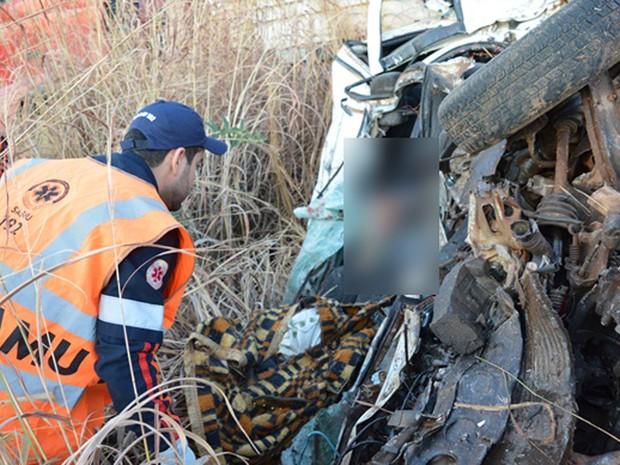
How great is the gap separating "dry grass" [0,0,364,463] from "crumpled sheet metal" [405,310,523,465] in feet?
5.33

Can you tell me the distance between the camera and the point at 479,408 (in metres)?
1.79

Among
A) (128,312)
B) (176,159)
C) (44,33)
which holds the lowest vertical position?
(128,312)

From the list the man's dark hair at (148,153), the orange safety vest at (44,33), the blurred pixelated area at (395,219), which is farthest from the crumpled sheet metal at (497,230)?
the orange safety vest at (44,33)

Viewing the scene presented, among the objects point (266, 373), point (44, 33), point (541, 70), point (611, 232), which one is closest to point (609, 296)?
point (611, 232)

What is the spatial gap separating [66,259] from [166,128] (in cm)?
61

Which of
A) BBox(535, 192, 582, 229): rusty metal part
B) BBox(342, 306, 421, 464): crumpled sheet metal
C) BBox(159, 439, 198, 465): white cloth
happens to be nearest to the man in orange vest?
BBox(159, 439, 198, 465): white cloth

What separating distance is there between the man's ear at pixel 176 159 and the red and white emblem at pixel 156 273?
17.1 inches

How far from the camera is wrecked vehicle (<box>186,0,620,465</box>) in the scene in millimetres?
1754

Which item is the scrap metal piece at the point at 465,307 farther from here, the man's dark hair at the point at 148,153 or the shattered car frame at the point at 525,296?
the man's dark hair at the point at 148,153

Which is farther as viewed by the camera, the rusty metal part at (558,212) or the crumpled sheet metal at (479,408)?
the rusty metal part at (558,212)

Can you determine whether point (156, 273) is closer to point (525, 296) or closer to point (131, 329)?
point (131, 329)

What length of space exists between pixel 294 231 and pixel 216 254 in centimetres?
44

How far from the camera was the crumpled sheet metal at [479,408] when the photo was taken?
67.4 inches

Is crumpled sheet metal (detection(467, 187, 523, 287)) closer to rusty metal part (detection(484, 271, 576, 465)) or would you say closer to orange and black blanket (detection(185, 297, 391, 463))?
rusty metal part (detection(484, 271, 576, 465))
